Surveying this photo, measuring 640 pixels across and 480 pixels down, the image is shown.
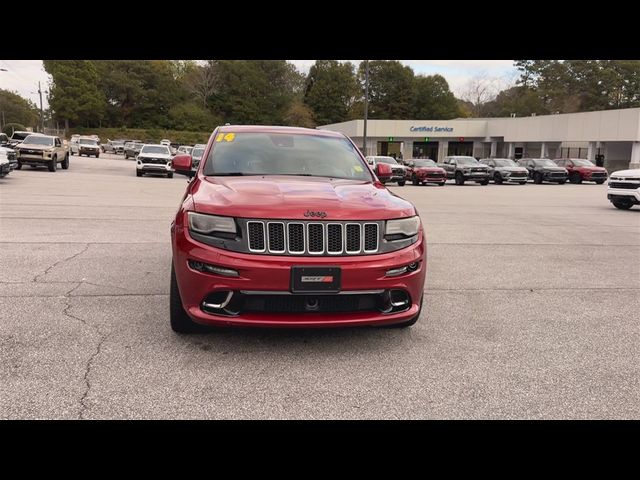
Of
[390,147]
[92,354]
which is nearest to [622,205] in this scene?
[92,354]

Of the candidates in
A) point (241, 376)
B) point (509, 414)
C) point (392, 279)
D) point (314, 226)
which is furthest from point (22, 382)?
point (509, 414)

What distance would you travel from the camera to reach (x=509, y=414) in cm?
319

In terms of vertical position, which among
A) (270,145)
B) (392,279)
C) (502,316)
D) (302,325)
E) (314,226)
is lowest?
(502,316)

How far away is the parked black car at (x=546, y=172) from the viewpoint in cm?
3250

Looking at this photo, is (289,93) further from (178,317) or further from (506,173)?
(178,317)

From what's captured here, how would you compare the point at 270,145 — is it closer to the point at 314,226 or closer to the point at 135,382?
the point at 314,226

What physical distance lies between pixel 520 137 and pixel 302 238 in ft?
194

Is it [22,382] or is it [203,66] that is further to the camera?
[203,66]

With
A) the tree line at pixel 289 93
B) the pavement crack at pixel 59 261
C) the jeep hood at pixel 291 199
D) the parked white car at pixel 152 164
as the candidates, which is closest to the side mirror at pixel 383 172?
the jeep hood at pixel 291 199

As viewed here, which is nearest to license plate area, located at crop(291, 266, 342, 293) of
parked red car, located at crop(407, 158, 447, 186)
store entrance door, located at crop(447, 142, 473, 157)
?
parked red car, located at crop(407, 158, 447, 186)

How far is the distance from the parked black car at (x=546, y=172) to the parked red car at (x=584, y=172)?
0.92 meters

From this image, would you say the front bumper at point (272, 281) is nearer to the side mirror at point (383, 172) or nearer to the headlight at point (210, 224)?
the headlight at point (210, 224)

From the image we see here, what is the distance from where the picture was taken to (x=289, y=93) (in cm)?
10806

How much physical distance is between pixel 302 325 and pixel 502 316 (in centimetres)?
237
